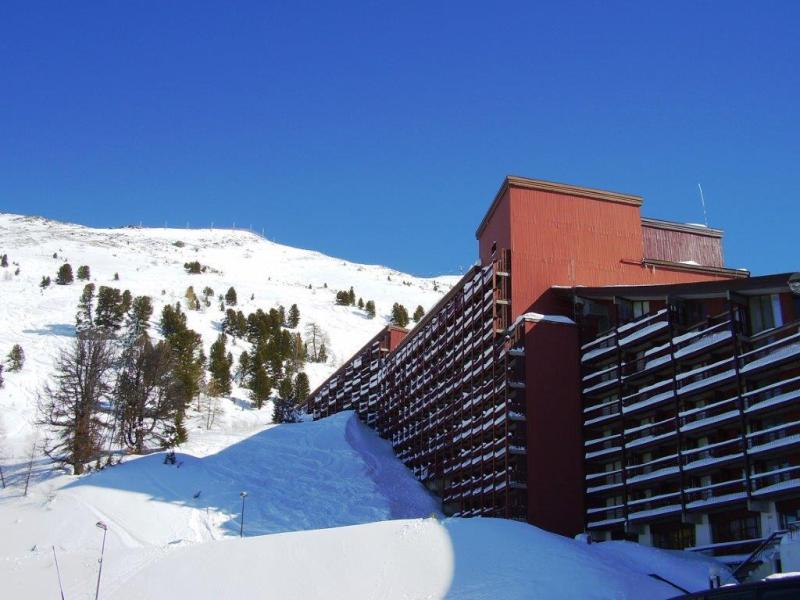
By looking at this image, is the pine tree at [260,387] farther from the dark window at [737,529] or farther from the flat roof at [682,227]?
the dark window at [737,529]

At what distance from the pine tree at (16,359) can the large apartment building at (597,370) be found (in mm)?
56673

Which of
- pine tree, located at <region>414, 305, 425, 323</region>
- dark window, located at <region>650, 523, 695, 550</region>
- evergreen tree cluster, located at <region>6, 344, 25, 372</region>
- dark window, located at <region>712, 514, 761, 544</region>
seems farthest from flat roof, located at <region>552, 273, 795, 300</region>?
pine tree, located at <region>414, 305, 425, 323</region>

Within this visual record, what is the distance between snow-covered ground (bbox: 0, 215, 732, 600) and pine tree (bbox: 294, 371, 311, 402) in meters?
7.18

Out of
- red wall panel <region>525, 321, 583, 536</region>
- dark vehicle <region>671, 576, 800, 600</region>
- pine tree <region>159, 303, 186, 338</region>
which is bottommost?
dark vehicle <region>671, 576, 800, 600</region>

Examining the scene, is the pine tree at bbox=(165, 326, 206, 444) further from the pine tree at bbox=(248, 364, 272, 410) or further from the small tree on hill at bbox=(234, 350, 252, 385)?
the pine tree at bbox=(248, 364, 272, 410)

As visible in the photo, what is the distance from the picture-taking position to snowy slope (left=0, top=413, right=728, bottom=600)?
3025 cm

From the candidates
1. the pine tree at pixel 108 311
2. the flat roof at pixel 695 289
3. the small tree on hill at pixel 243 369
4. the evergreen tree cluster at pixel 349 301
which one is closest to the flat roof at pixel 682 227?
the flat roof at pixel 695 289

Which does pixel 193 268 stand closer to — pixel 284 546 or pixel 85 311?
pixel 85 311

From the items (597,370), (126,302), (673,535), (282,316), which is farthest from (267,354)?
(673,535)

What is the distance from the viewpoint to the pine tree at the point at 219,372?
345 feet

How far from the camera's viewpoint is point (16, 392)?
93.9 m

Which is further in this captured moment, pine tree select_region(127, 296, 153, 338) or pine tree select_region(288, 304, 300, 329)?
pine tree select_region(288, 304, 300, 329)

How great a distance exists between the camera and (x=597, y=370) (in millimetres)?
50531

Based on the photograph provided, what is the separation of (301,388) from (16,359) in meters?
35.3
